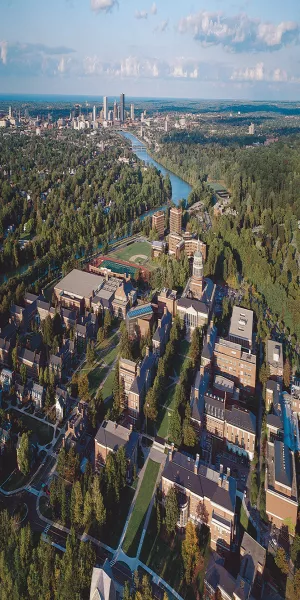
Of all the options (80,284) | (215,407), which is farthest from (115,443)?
(80,284)

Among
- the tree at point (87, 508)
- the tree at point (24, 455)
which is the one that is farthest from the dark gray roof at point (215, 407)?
the tree at point (24, 455)

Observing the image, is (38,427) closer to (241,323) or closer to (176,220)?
(241,323)

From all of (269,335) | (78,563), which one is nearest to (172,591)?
(78,563)

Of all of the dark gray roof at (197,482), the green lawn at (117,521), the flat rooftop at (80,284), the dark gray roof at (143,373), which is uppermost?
the flat rooftop at (80,284)

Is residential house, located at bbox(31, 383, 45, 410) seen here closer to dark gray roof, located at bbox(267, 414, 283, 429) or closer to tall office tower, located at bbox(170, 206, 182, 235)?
dark gray roof, located at bbox(267, 414, 283, 429)

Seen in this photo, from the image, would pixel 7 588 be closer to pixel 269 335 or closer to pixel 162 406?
pixel 162 406

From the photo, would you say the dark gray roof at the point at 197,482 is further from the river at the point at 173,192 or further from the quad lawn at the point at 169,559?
the river at the point at 173,192

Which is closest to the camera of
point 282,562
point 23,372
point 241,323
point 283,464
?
point 282,562
